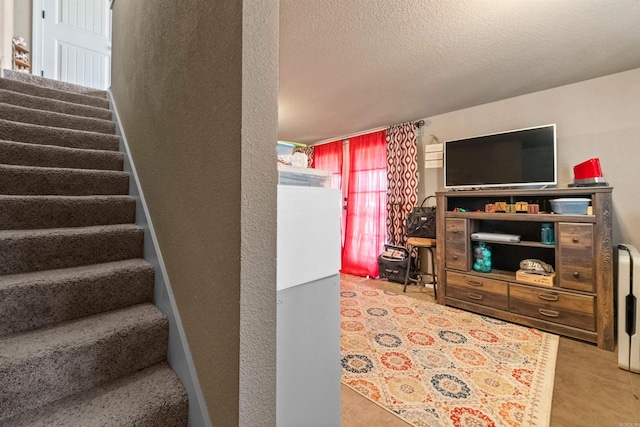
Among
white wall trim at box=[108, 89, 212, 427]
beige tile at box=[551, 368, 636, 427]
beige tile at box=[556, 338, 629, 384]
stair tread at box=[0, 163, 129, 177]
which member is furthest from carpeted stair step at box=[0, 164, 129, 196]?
beige tile at box=[556, 338, 629, 384]

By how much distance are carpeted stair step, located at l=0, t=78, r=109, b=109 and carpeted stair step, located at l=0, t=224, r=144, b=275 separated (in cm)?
152

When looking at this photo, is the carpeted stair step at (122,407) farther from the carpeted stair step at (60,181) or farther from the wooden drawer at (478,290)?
the wooden drawer at (478,290)

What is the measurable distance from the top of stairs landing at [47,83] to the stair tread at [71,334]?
94.7 inches

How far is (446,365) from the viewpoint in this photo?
1752 millimetres

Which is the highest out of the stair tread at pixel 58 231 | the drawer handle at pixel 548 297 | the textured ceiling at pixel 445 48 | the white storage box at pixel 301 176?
the textured ceiling at pixel 445 48

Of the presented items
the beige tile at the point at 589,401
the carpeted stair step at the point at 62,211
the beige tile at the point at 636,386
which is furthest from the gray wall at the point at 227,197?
the beige tile at the point at 636,386

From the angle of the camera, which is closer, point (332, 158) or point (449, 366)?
point (449, 366)

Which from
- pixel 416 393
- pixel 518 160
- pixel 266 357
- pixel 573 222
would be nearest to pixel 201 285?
pixel 266 357

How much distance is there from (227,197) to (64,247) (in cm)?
107

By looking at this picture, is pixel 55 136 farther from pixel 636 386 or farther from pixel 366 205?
pixel 636 386

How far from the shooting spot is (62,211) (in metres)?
1.30

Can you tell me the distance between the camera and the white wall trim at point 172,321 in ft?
2.54

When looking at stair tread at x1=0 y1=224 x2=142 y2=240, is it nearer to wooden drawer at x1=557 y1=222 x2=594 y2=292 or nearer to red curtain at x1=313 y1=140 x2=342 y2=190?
wooden drawer at x1=557 y1=222 x2=594 y2=292

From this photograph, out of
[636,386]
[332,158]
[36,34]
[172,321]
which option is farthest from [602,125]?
[36,34]
